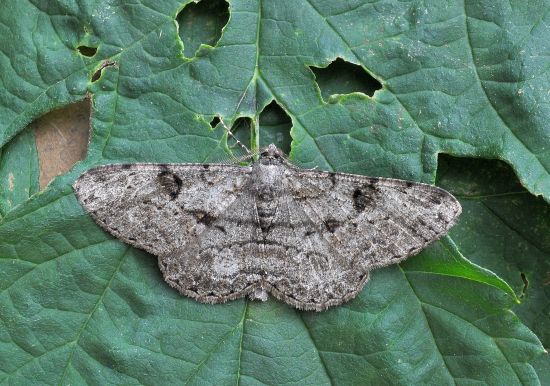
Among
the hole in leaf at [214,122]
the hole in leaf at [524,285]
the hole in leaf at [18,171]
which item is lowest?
the hole in leaf at [524,285]

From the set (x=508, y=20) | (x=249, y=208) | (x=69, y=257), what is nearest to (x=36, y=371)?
(x=69, y=257)

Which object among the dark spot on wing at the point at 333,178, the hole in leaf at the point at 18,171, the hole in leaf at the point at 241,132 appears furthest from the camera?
the hole in leaf at the point at 18,171

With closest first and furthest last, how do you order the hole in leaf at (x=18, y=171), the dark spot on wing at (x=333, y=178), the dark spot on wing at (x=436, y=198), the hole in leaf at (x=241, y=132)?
1. the dark spot on wing at (x=436, y=198)
2. the dark spot on wing at (x=333, y=178)
3. the hole in leaf at (x=241, y=132)
4. the hole in leaf at (x=18, y=171)

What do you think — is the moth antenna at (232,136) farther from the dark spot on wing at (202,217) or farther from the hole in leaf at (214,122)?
the dark spot on wing at (202,217)

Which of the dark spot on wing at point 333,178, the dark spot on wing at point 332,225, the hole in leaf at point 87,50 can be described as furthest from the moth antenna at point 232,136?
the hole in leaf at point 87,50

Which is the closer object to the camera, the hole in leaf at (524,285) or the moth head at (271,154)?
the moth head at (271,154)

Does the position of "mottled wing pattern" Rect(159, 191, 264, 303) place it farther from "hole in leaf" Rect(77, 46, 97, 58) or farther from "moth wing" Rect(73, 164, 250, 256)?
"hole in leaf" Rect(77, 46, 97, 58)
